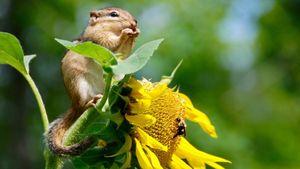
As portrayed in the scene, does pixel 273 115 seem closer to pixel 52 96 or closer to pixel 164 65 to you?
pixel 164 65

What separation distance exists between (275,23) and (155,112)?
7873 millimetres

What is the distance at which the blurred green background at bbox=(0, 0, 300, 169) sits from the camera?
8242 millimetres

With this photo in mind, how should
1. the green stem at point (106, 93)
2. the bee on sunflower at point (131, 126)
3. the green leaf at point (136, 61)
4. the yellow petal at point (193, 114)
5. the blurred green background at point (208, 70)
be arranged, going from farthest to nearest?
the blurred green background at point (208, 70) < the yellow petal at point (193, 114) < the bee on sunflower at point (131, 126) < the green stem at point (106, 93) < the green leaf at point (136, 61)

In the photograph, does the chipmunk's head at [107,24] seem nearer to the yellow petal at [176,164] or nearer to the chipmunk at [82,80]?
the chipmunk at [82,80]

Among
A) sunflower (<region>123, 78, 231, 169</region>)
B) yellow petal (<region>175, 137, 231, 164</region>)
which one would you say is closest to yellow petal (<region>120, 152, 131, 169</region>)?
sunflower (<region>123, 78, 231, 169</region>)

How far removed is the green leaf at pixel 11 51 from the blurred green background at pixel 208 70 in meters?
4.68

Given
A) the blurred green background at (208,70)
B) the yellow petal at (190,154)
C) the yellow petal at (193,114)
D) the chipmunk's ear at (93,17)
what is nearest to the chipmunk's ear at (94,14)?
the chipmunk's ear at (93,17)

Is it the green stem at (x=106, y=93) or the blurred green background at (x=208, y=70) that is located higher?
the blurred green background at (x=208, y=70)

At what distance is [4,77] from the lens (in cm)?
1136

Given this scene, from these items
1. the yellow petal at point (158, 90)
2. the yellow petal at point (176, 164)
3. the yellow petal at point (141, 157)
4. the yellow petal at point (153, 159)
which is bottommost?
the yellow petal at point (141, 157)

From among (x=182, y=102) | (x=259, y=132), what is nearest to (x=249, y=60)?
(x=259, y=132)

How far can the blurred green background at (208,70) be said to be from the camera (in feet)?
27.0

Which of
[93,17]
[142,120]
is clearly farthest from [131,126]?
[93,17]

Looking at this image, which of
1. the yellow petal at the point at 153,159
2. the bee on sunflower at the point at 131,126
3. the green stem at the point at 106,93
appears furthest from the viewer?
the yellow petal at the point at 153,159
